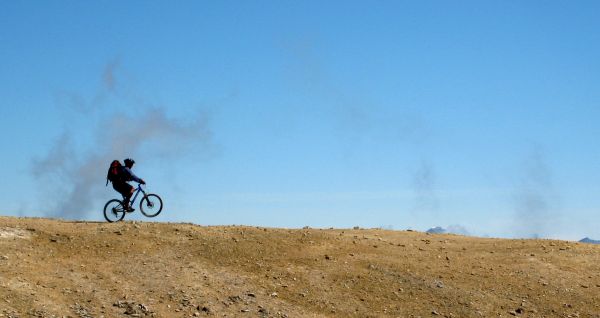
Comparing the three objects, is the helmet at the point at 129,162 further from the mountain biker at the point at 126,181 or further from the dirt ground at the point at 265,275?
the dirt ground at the point at 265,275

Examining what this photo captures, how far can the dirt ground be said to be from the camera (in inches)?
906

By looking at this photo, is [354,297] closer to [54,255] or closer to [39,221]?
[54,255]

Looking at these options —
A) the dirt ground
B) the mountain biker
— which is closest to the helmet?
the mountain biker

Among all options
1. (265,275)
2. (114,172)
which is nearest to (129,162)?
(114,172)

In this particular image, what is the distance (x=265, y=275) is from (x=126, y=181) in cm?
719

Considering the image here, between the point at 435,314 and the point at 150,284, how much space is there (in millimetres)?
8659

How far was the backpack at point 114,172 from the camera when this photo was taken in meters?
29.2

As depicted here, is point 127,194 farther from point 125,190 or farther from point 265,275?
point 265,275

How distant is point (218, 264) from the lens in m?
26.0

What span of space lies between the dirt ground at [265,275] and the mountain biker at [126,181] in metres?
1.27

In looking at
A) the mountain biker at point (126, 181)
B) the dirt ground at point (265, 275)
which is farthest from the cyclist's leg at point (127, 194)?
the dirt ground at point (265, 275)

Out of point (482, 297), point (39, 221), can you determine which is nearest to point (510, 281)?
point (482, 297)

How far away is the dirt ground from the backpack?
5.86 ft

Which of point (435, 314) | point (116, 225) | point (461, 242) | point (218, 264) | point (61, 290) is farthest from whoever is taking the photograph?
point (461, 242)
